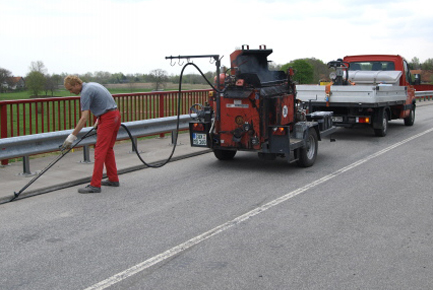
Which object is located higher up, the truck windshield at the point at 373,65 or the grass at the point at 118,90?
the truck windshield at the point at 373,65

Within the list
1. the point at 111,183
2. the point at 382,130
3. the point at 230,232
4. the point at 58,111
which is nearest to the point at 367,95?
the point at 382,130

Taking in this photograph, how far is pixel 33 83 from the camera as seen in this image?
31.4ft

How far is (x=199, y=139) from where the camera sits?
10195 mm

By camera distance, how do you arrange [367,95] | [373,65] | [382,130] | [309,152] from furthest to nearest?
1. [373,65]
2. [382,130]
3. [367,95]
4. [309,152]

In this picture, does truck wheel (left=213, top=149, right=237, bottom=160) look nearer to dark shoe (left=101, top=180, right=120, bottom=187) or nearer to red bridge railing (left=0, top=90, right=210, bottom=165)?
dark shoe (left=101, top=180, right=120, bottom=187)

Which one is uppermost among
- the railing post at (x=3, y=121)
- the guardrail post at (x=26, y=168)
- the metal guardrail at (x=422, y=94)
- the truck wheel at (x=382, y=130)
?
the metal guardrail at (x=422, y=94)

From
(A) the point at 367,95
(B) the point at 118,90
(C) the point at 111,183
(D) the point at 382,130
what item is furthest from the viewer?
(D) the point at 382,130

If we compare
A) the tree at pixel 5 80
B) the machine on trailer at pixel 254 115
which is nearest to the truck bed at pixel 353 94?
the machine on trailer at pixel 254 115

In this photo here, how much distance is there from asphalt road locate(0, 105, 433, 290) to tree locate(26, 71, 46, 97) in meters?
2.24

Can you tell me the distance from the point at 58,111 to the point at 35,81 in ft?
4.51

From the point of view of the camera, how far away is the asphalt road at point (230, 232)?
482cm

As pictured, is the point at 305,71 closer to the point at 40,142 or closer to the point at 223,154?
the point at 223,154

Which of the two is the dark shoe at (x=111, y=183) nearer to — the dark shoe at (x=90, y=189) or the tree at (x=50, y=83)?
the dark shoe at (x=90, y=189)

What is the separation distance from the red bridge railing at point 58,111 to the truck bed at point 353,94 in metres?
3.79
